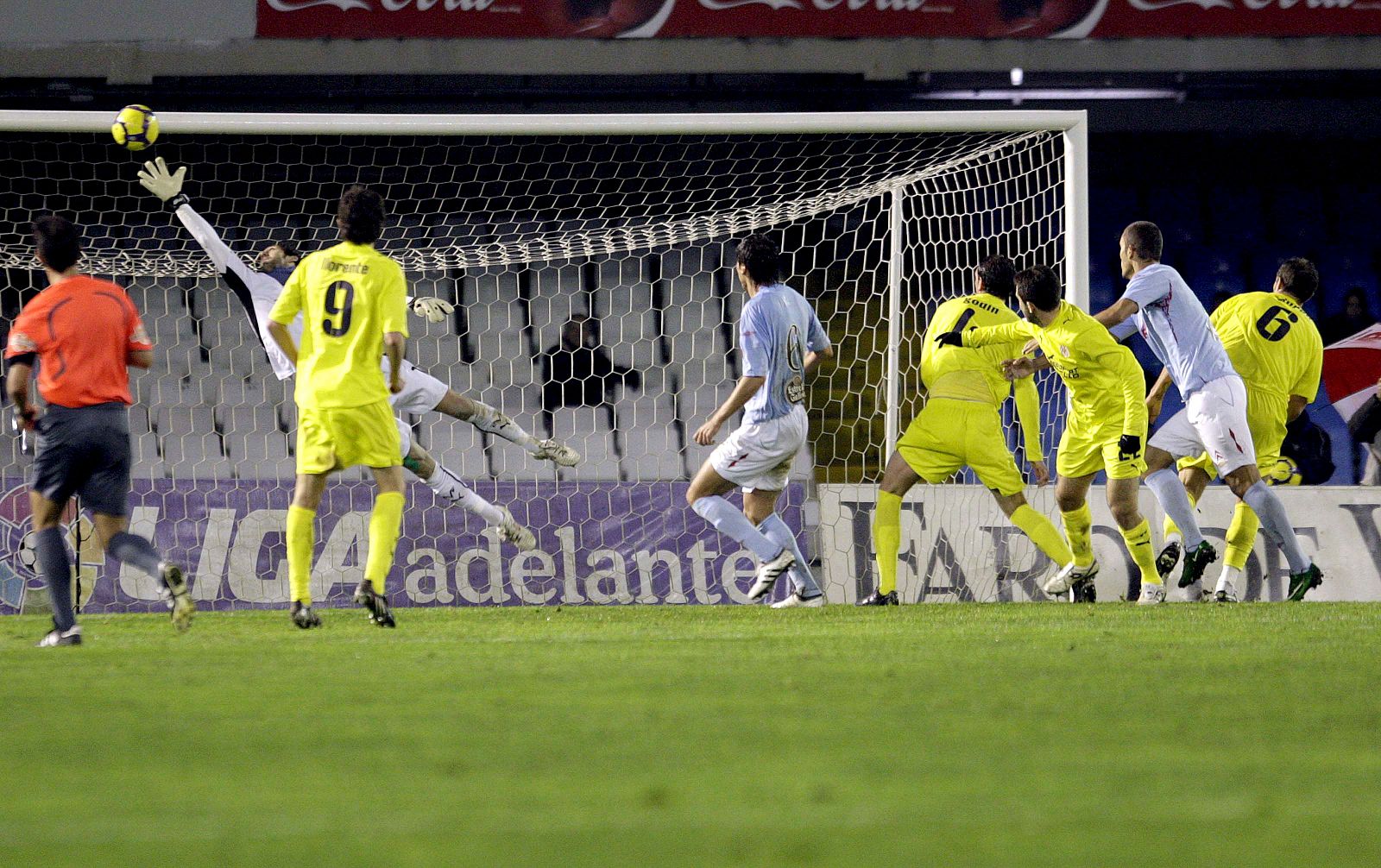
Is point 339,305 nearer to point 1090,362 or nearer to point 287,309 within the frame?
point 287,309

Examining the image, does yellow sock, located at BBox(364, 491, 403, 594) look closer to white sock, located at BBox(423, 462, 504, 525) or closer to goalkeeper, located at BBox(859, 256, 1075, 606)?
white sock, located at BBox(423, 462, 504, 525)

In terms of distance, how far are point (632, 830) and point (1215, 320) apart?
22.7ft

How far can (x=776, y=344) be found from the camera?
7.39m

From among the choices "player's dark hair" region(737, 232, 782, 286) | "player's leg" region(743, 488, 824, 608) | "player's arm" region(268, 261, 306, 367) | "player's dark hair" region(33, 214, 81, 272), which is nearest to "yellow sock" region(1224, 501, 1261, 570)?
"player's leg" region(743, 488, 824, 608)

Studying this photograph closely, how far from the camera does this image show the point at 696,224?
35.7 feet

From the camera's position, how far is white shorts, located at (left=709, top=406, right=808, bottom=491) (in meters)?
7.38

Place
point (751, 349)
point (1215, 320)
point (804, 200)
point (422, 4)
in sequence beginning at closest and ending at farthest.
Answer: point (751, 349) < point (1215, 320) < point (804, 200) < point (422, 4)

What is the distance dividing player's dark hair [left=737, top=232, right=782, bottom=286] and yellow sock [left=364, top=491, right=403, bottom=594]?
2205mm

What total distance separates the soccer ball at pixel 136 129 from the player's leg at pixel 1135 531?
4.93 meters

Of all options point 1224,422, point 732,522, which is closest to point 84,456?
point 732,522

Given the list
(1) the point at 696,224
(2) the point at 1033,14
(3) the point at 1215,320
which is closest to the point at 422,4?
(1) the point at 696,224

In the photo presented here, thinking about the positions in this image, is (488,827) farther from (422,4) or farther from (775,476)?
(422,4)

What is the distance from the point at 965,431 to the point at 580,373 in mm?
5362

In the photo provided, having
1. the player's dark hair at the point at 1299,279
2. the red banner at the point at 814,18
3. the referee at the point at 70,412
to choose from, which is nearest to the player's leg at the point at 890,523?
the player's dark hair at the point at 1299,279
